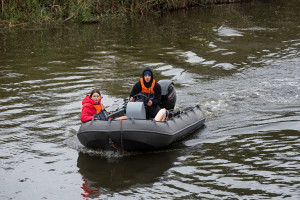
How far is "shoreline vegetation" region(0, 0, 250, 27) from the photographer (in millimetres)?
21844

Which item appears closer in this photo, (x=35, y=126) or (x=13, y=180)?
(x=13, y=180)

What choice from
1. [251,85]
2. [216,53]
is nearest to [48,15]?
[216,53]

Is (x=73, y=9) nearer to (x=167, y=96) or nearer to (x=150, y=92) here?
(x=167, y=96)

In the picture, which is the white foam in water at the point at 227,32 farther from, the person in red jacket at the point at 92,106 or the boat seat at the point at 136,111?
the person in red jacket at the point at 92,106

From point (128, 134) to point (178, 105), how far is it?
138 inches

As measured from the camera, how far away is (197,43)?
61.2 ft

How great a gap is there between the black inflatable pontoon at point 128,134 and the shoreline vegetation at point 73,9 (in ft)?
48.5

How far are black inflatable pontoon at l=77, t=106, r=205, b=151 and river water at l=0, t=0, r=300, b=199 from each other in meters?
0.21

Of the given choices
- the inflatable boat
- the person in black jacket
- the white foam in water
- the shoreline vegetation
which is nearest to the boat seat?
the inflatable boat

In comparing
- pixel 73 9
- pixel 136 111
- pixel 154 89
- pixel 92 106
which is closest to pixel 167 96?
pixel 154 89

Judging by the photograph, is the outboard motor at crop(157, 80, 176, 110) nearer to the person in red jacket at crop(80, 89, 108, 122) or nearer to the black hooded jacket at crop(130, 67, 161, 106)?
the black hooded jacket at crop(130, 67, 161, 106)

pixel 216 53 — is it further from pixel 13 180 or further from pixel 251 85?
pixel 13 180

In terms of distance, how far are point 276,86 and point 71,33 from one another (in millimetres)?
10860

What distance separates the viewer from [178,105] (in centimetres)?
1134
